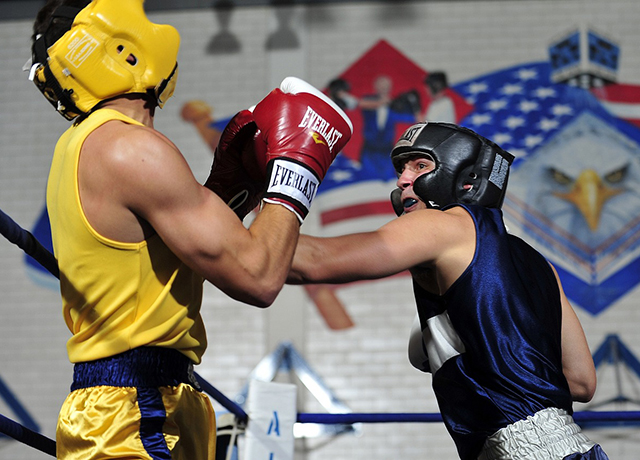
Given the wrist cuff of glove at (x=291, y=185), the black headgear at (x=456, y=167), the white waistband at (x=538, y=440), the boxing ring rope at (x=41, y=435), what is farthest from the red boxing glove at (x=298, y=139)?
the white waistband at (x=538, y=440)

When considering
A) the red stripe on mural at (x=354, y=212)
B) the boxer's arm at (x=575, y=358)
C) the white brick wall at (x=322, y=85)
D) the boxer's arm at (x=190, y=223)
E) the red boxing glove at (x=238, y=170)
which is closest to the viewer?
the boxer's arm at (x=190, y=223)

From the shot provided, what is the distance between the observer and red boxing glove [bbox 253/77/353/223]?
4.53ft

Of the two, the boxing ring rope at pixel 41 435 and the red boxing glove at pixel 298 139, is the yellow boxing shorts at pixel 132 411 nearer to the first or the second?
the boxing ring rope at pixel 41 435

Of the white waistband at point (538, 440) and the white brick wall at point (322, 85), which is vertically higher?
the white waistband at point (538, 440)

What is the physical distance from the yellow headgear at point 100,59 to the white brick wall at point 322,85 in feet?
12.2

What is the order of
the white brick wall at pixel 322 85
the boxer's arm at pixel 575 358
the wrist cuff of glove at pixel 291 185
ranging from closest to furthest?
the wrist cuff of glove at pixel 291 185 → the boxer's arm at pixel 575 358 → the white brick wall at pixel 322 85

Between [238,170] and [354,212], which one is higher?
[238,170]

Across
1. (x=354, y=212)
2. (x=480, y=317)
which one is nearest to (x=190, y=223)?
(x=480, y=317)

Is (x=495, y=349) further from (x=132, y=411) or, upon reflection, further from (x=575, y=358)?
(x=132, y=411)

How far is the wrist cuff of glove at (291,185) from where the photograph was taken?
4.48 feet

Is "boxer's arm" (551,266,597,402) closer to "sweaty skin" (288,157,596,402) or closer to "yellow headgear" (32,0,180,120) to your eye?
"sweaty skin" (288,157,596,402)

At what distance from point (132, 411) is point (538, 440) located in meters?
0.84

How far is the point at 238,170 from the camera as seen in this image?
5.67 ft

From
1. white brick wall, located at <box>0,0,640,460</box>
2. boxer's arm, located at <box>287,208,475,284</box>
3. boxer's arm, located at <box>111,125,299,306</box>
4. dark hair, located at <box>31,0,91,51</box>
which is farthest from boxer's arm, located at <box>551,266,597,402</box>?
white brick wall, located at <box>0,0,640,460</box>
